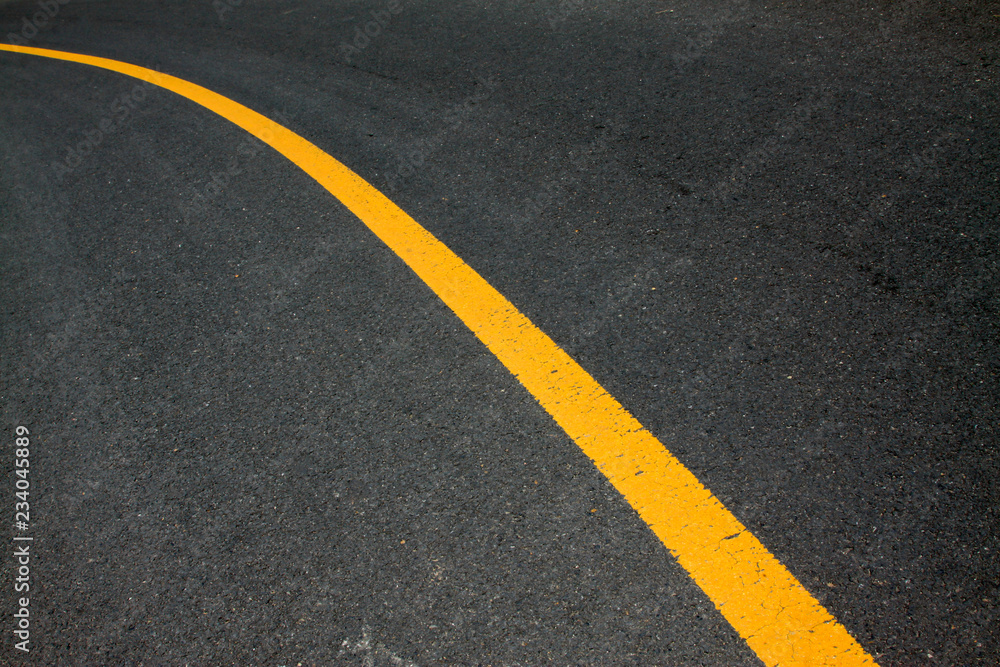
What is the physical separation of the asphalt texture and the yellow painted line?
5cm

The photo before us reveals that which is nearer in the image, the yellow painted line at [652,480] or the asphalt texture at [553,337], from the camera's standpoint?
the yellow painted line at [652,480]

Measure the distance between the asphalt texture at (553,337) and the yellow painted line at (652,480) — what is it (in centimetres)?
5

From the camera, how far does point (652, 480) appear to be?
6.76 feet

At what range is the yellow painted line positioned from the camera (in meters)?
1.67

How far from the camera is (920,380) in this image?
87.0 inches

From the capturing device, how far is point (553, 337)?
2627 millimetres

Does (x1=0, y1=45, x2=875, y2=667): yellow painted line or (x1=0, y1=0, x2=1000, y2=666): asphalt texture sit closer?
(x1=0, y1=45, x2=875, y2=667): yellow painted line

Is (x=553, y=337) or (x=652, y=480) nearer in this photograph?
(x=652, y=480)

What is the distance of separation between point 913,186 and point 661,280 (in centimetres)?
133

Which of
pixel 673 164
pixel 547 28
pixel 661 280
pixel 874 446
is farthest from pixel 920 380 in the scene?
pixel 547 28

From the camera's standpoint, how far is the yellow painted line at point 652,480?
1669 millimetres

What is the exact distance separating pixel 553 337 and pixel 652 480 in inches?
30.5

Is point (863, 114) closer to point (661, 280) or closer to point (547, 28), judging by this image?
point (661, 280)

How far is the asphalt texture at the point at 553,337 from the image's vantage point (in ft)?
6.00
